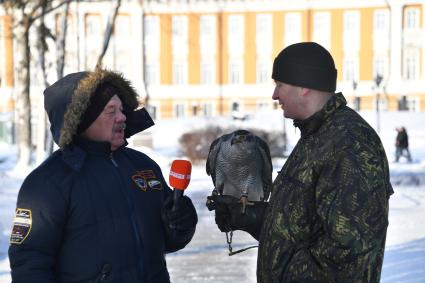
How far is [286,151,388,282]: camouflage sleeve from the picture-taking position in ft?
8.52

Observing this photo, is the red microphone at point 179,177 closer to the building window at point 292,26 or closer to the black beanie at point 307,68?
the black beanie at point 307,68

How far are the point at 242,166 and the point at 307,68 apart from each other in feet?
2.53

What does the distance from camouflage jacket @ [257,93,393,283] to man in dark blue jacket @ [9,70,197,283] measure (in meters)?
0.51

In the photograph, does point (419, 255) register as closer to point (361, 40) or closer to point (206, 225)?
point (206, 225)

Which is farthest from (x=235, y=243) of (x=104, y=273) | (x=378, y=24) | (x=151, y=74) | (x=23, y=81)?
(x=378, y=24)

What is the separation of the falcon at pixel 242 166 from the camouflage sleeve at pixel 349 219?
784 millimetres

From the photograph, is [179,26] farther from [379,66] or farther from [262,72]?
[379,66]

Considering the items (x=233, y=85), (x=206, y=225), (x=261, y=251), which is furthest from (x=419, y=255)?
(x=233, y=85)

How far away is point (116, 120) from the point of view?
312cm

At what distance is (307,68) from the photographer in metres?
2.86

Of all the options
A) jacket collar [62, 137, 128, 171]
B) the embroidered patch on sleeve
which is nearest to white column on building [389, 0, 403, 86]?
jacket collar [62, 137, 128, 171]

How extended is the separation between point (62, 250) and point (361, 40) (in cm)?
4752

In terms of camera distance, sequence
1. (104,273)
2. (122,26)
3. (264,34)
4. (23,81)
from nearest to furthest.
Answer: (104,273)
(23,81)
(264,34)
(122,26)

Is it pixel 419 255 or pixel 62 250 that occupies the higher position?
pixel 62 250
